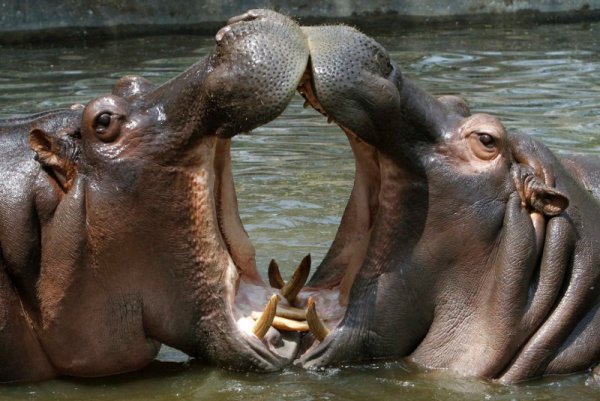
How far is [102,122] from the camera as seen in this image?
4641 millimetres

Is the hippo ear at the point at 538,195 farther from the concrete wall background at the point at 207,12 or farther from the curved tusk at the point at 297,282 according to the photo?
the concrete wall background at the point at 207,12

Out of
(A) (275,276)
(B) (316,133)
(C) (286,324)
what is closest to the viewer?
(C) (286,324)

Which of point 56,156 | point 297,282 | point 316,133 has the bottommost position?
point 316,133

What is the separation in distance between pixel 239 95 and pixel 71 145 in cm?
72

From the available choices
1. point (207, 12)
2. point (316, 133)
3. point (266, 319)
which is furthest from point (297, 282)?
point (207, 12)

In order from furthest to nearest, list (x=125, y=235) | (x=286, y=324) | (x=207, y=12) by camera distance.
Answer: (x=207, y=12), (x=286, y=324), (x=125, y=235)

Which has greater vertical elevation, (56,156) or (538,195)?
(56,156)

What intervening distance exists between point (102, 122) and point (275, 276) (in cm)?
99

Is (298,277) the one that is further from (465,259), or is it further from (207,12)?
(207,12)

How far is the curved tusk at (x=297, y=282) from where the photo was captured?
488 cm

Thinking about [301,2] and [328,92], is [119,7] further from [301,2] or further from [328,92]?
[328,92]

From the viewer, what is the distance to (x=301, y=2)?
1515cm

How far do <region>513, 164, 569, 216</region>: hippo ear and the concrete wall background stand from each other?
10.1m

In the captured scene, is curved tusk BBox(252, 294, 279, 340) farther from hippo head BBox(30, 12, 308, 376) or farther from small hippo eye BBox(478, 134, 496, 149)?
small hippo eye BBox(478, 134, 496, 149)
